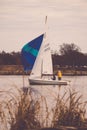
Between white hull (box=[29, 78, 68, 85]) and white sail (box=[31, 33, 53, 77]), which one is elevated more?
white sail (box=[31, 33, 53, 77])

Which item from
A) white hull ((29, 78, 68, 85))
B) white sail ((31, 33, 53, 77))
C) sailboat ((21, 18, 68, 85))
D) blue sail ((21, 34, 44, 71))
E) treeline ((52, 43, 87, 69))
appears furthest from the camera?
treeline ((52, 43, 87, 69))

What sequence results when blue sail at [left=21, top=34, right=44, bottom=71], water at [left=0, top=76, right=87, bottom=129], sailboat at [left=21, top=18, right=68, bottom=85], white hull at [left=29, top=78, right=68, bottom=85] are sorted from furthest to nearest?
blue sail at [left=21, top=34, right=44, bottom=71] → sailboat at [left=21, top=18, right=68, bottom=85] → white hull at [left=29, top=78, right=68, bottom=85] → water at [left=0, top=76, right=87, bottom=129]


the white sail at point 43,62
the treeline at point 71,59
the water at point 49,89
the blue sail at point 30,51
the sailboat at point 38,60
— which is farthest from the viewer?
the treeline at point 71,59

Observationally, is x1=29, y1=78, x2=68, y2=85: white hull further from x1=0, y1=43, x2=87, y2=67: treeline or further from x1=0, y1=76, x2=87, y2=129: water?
x1=0, y1=43, x2=87, y2=67: treeline

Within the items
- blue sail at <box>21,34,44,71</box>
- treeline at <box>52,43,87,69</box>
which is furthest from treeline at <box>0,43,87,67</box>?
blue sail at <box>21,34,44,71</box>

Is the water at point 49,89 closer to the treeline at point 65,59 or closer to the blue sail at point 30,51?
the blue sail at point 30,51

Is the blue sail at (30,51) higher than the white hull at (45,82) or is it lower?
higher

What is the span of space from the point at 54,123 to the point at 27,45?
53.6m

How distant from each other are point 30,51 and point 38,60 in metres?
1.75

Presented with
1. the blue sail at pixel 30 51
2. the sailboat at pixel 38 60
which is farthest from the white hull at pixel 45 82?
the blue sail at pixel 30 51

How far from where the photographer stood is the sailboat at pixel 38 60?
64625 millimetres

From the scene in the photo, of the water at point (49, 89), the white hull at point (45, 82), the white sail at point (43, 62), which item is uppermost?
the white sail at point (43, 62)

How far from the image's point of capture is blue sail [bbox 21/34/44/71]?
65831 mm

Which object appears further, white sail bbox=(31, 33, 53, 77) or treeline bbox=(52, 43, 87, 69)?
treeline bbox=(52, 43, 87, 69)
